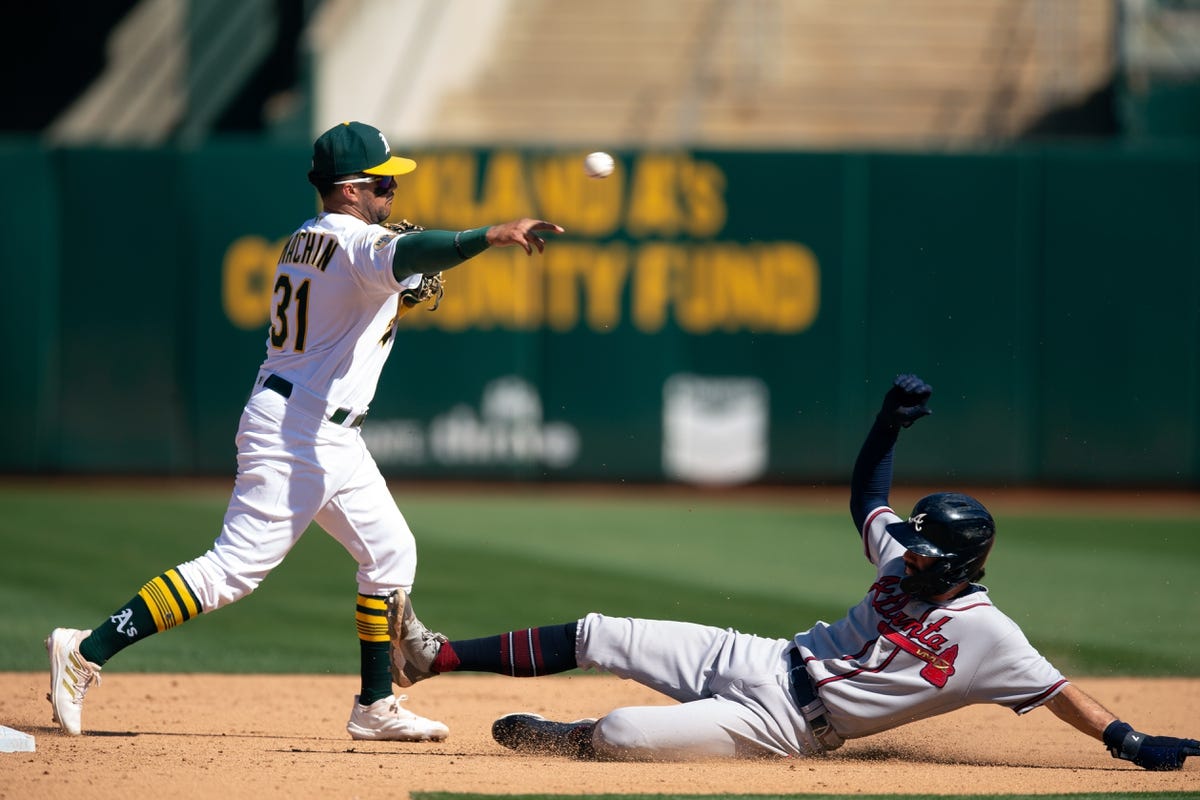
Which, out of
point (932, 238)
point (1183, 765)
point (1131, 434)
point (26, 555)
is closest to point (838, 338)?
point (932, 238)

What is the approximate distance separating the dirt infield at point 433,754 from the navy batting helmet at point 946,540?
58 cm

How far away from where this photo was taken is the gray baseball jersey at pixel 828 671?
183 inches

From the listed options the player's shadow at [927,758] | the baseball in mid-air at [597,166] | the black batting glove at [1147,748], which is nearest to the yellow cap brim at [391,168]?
the baseball in mid-air at [597,166]

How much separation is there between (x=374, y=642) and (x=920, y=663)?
1715mm

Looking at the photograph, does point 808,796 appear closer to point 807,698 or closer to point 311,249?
point 807,698

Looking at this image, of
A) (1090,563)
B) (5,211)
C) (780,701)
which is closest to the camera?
(780,701)

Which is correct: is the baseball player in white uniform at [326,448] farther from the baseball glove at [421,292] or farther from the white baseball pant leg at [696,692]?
the white baseball pant leg at [696,692]

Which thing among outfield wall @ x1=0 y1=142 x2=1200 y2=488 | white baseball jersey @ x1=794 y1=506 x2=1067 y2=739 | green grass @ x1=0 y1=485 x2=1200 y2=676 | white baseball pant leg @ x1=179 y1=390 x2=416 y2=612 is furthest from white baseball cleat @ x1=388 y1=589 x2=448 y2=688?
outfield wall @ x1=0 y1=142 x2=1200 y2=488

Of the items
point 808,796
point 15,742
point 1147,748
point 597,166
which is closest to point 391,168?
point 597,166

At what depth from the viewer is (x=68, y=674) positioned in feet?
16.0

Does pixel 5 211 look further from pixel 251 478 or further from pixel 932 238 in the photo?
pixel 251 478

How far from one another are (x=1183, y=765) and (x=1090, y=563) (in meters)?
5.13

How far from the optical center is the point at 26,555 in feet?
30.4

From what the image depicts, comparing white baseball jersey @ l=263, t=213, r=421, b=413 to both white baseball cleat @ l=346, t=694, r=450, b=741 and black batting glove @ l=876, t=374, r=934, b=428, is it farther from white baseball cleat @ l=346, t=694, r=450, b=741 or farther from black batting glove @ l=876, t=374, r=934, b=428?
black batting glove @ l=876, t=374, r=934, b=428
